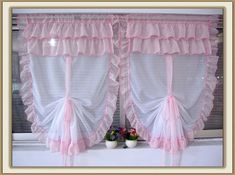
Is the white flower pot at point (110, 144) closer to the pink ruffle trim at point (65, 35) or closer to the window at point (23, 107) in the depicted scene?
the window at point (23, 107)

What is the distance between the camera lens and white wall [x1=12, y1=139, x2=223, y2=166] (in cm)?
160

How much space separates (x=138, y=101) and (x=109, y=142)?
34cm

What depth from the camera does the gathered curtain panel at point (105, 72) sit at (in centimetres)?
159

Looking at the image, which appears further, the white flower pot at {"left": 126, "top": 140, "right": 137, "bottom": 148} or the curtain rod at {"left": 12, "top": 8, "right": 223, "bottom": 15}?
the white flower pot at {"left": 126, "top": 140, "right": 137, "bottom": 148}

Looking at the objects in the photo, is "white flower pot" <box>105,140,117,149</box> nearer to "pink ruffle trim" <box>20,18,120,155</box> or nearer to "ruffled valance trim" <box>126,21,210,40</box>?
"pink ruffle trim" <box>20,18,120,155</box>

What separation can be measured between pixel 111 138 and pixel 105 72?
45cm

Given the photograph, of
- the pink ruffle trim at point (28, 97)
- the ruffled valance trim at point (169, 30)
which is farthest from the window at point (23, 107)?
the ruffled valance trim at point (169, 30)

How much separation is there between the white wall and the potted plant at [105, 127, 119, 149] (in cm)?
3

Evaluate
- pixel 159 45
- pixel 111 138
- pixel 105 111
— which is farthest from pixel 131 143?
pixel 159 45

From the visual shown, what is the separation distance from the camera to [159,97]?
5.38 feet

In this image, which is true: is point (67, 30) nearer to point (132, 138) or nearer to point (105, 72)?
point (105, 72)

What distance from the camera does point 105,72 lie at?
1.61 meters

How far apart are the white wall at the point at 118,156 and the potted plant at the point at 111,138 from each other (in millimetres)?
33

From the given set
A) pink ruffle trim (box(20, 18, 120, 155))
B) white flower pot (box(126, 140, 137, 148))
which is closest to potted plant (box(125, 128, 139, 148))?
white flower pot (box(126, 140, 137, 148))
